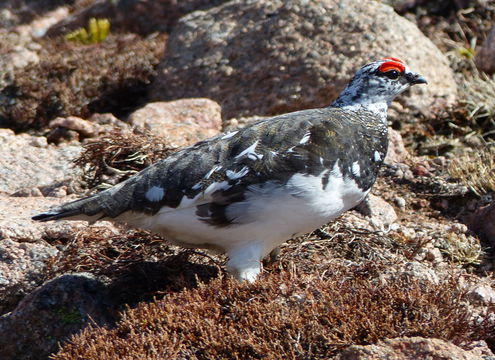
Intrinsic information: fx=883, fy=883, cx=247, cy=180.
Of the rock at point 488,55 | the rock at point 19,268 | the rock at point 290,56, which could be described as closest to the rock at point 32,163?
the rock at point 19,268

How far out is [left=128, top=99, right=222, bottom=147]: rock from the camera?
7.77 meters

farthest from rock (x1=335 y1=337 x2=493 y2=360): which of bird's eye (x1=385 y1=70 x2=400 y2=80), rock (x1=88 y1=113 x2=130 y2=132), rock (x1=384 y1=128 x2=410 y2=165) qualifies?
rock (x1=88 y1=113 x2=130 y2=132)

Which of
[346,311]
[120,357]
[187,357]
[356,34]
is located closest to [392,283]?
[346,311]

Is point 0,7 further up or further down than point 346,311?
further down

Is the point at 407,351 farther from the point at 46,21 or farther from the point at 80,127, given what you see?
the point at 46,21

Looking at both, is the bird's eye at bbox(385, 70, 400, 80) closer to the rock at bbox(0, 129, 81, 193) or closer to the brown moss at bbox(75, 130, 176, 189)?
the brown moss at bbox(75, 130, 176, 189)

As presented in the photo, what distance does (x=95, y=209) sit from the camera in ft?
17.6

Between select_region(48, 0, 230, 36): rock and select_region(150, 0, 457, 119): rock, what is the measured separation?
1.82m

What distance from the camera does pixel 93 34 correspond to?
11.2 meters

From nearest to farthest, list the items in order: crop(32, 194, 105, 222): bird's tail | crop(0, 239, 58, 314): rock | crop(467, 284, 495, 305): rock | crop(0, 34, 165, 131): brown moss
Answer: crop(32, 194, 105, 222): bird's tail → crop(467, 284, 495, 305): rock → crop(0, 239, 58, 314): rock → crop(0, 34, 165, 131): brown moss

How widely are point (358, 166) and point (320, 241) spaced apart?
969 millimetres

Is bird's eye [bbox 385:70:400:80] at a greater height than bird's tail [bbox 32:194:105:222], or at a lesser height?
greater

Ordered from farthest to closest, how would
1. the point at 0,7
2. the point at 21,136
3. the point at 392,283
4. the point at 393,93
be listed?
the point at 0,7 → the point at 21,136 → the point at 393,93 → the point at 392,283

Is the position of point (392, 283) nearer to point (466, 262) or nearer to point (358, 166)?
point (358, 166)
